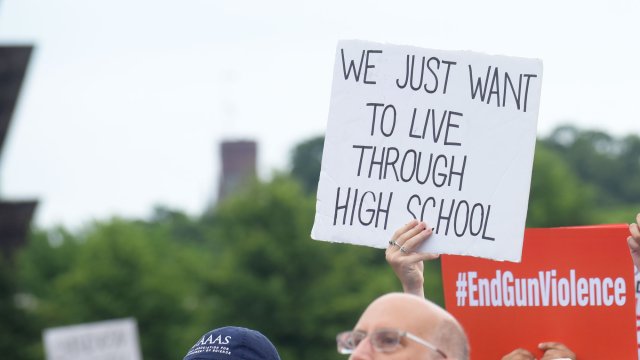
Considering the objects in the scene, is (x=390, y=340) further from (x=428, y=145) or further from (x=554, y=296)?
(x=554, y=296)

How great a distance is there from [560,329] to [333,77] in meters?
1.09

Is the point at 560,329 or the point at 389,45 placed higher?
the point at 389,45

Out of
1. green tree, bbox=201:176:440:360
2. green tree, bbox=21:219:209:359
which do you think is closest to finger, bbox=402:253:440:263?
green tree, bbox=201:176:440:360

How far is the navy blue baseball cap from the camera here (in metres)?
3.53

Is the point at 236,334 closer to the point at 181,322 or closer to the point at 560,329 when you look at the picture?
the point at 560,329

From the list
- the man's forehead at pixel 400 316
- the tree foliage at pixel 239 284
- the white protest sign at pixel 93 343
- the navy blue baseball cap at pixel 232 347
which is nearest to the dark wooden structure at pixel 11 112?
the tree foliage at pixel 239 284

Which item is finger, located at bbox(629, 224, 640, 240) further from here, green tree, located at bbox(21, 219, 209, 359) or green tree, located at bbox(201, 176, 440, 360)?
green tree, located at bbox(21, 219, 209, 359)

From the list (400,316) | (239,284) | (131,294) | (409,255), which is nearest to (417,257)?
(409,255)

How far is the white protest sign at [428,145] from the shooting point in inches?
161

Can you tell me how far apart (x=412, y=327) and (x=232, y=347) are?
680 millimetres

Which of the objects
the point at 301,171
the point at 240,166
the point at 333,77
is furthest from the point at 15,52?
the point at 240,166

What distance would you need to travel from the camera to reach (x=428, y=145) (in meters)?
4.22

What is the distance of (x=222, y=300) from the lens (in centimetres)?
3600

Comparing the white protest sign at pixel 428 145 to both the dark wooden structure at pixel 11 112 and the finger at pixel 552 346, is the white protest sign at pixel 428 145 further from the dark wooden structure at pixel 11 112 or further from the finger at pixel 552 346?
the dark wooden structure at pixel 11 112
